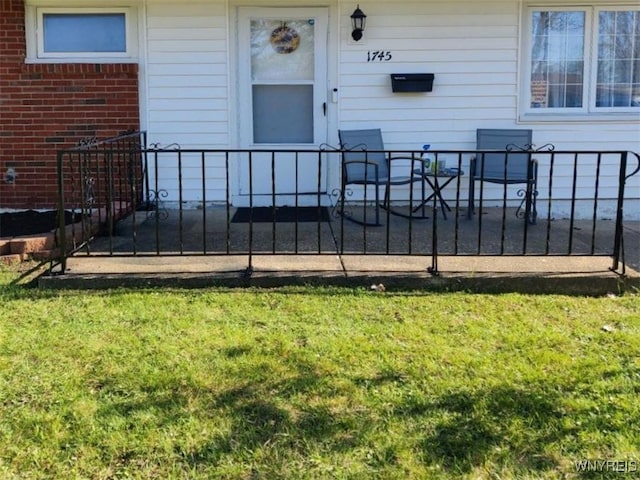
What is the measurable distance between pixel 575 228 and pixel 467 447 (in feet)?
14.7

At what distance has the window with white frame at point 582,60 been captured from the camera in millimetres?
7039

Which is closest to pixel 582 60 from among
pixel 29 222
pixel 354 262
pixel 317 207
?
pixel 317 207

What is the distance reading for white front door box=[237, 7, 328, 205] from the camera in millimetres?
6926

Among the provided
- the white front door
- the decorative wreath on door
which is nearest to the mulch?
the white front door

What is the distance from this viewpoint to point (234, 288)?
4344mm

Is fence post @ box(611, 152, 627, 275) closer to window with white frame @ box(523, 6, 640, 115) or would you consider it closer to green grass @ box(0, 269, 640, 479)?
green grass @ box(0, 269, 640, 479)

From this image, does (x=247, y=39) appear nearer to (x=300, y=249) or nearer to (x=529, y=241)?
(x=300, y=249)

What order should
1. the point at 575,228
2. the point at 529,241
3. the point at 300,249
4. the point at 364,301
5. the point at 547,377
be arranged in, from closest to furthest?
the point at 547,377
the point at 364,301
the point at 300,249
the point at 529,241
the point at 575,228

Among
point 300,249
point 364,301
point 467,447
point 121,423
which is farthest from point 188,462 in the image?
point 300,249

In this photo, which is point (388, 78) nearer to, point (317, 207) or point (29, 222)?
point (317, 207)

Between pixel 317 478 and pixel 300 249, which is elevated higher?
pixel 300 249

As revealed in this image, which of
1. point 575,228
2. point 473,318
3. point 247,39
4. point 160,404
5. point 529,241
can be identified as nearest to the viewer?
point 160,404

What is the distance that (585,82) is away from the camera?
23.4ft

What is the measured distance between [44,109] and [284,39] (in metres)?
2.63
